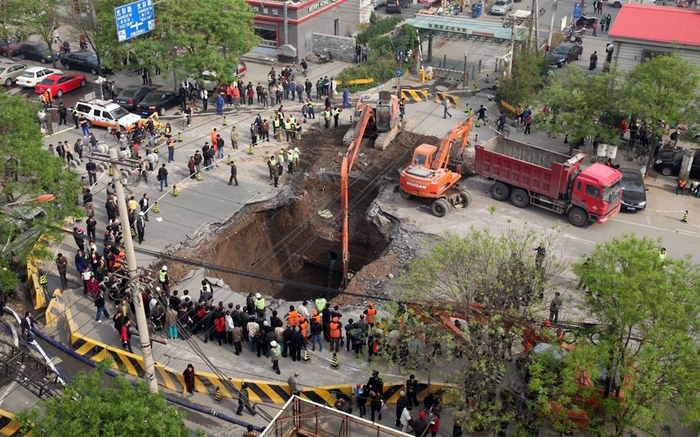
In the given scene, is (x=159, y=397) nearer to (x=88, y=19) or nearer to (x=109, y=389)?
(x=109, y=389)

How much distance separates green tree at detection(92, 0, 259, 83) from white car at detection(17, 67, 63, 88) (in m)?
5.20

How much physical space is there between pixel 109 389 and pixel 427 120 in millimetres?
30262

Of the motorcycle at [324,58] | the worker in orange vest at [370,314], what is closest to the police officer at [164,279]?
the worker in orange vest at [370,314]

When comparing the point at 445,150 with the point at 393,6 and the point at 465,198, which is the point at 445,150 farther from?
the point at 393,6

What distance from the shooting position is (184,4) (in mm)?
43750

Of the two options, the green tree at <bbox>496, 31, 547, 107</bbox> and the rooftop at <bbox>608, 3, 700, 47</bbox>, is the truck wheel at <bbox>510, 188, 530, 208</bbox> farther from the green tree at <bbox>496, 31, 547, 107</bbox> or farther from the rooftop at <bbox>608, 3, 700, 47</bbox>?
the rooftop at <bbox>608, 3, 700, 47</bbox>

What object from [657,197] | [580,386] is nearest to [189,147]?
[657,197]

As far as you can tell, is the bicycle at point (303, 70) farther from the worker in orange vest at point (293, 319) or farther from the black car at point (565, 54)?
the worker in orange vest at point (293, 319)

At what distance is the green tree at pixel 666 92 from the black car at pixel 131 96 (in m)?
26.7

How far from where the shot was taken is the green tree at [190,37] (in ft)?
142

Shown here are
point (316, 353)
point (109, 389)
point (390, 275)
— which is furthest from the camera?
point (390, 275)

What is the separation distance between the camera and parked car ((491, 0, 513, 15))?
64.9m

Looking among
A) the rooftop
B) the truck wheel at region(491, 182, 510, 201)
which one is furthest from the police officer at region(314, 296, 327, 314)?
the rooftop

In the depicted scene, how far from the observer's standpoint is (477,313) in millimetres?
22141
